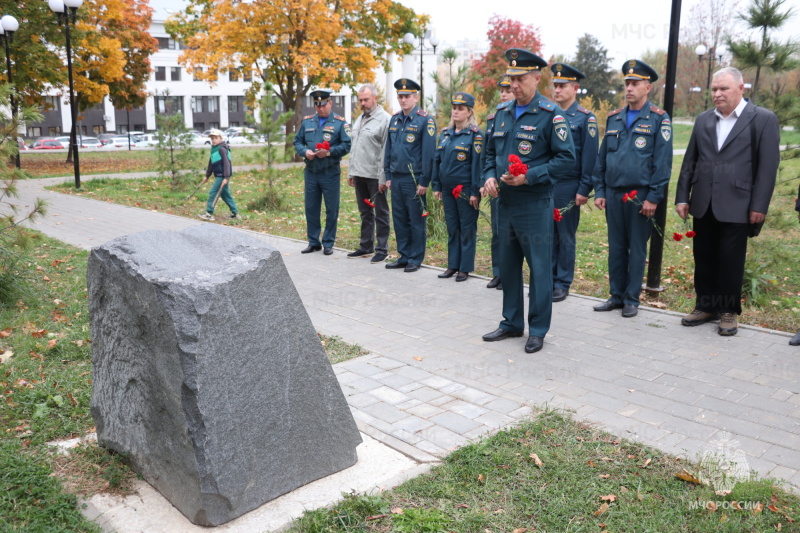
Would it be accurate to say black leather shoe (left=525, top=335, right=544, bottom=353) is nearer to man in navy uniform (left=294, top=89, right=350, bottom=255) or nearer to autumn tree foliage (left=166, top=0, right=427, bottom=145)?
man in navy uniform (left=294, top=89, right=350, bottom=255)

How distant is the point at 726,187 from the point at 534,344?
221 cm

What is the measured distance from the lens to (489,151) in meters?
6.16

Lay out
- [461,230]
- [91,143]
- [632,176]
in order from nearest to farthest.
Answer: [632,176] < [461,230] < [91,143]

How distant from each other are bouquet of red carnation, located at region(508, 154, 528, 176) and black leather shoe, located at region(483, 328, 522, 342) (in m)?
1.44

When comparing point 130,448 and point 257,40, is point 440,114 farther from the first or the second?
point 257,40

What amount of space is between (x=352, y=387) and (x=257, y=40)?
21756mm

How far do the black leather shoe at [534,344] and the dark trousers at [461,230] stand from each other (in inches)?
103

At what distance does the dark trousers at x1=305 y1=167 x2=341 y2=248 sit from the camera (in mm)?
9695

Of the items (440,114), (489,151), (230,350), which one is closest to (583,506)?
(230,350)

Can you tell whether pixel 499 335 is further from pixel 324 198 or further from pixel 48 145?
pixel 48 145

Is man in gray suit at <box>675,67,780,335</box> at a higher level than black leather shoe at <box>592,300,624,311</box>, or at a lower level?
higher

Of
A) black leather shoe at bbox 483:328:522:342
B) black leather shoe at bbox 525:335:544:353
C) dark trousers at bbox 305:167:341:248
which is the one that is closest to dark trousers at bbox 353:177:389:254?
dark trousers at bbox 305:167:341:248

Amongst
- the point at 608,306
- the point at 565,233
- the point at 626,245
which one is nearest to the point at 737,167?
the point at 626,245

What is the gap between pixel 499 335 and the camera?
605 centimetres
